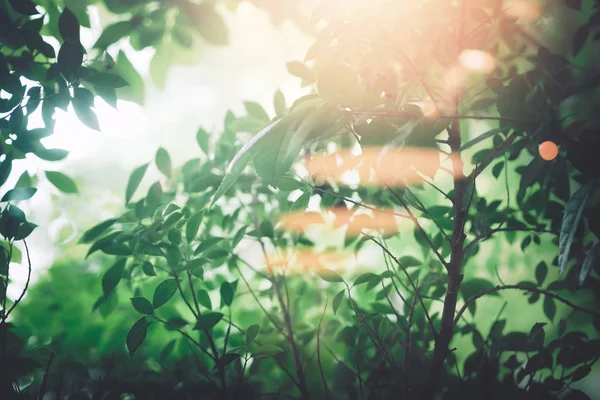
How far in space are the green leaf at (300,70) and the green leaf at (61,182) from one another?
612 millimetres

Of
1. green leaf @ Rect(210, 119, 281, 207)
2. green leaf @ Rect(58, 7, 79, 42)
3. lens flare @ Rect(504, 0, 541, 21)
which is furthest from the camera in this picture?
lens flare @ Rect(504, 0, 541, 21)

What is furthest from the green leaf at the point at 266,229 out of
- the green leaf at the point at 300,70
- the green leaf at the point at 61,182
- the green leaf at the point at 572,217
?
the green leaf at the point at 572,217

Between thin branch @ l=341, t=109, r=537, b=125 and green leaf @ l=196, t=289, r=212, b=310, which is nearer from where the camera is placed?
thin branch @ l=341, t=109, r=537, b=125

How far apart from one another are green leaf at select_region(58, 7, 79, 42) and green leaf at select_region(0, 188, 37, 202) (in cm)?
30

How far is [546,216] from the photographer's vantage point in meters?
0.88

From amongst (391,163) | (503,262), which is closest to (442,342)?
(391,163)

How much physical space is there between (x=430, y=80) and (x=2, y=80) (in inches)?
39.8

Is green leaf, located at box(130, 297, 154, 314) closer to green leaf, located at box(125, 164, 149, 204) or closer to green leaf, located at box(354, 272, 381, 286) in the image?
green leaf, located at box(125, 164, 149, 204)

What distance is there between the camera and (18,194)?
2.32 ft

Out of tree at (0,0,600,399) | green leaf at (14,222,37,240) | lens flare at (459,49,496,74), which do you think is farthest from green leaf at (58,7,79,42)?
lens flare at (459,49,496,74)

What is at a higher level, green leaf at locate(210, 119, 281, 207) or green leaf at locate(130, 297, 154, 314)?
green leaf at locate(210, 119, 281, 207)

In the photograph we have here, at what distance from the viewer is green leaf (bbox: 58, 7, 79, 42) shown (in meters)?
0.65

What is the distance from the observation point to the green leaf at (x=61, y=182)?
0.87 meters

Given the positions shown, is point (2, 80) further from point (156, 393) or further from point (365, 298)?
point (365, 298)
